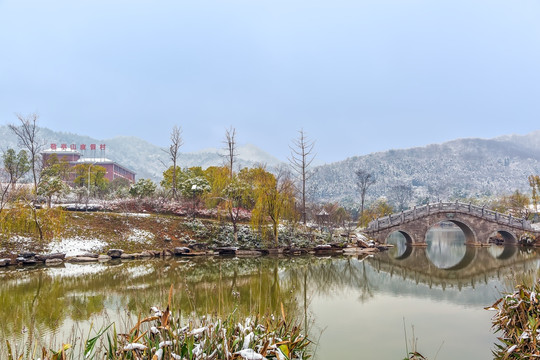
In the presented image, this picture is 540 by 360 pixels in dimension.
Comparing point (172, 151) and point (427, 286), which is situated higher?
point (172, 151)

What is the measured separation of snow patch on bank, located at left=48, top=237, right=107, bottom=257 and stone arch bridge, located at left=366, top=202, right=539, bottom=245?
21178 millimetres

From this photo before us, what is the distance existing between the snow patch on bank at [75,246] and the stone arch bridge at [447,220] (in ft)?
69.5

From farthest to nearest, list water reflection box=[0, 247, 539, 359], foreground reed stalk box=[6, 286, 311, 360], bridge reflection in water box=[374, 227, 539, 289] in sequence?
1. bridge reflection in water box=[374, 227, 539, 289]
2. water reflection box=[0, 247, 539, 359]
3. foreground reed stalk box=[6, 286, 311, 360]

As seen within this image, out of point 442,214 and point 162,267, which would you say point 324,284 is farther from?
point 442,214

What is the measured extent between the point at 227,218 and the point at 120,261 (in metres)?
11.6

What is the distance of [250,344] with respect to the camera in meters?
3.90

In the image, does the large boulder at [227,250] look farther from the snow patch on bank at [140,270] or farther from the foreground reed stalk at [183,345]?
the foreground reed stalk at [183,345]

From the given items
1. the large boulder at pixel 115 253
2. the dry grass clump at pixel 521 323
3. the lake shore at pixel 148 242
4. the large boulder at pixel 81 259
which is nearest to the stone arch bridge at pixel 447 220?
the lake shore at pixel 148 242

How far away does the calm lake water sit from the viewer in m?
7.42

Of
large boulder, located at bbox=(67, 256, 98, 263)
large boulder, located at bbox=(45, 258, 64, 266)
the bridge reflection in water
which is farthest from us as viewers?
large boulder, located at bbox=(67, 256, 98, 263)

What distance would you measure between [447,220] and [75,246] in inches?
1147

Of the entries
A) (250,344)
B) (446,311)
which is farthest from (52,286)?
(446,311)

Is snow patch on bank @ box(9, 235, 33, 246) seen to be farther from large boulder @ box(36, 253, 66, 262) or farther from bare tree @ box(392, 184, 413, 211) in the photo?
bare tree @ box(392, 184, 413, 211)

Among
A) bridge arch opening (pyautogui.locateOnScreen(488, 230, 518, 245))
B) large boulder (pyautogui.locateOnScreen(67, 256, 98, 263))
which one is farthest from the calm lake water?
bridge arch opening (pyautogui.locateOnScreen(488, 230, 518, 245))
